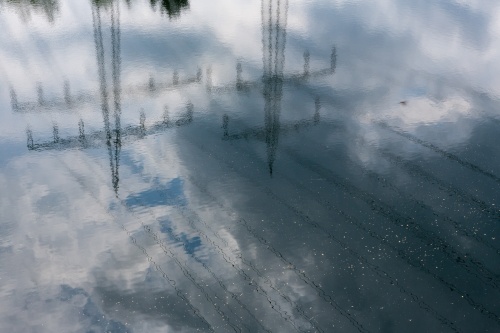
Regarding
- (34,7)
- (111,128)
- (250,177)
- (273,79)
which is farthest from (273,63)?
(34,7)

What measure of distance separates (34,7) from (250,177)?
33.8 meters

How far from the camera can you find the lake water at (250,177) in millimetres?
20016

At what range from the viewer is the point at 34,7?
49125 millimetres

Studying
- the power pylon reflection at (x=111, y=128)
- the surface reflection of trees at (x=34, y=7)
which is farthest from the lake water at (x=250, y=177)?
the surface reflection of trees at (x=34, y=7)

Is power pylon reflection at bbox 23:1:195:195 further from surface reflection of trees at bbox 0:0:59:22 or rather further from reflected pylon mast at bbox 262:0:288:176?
surface reflection of trees at bbox 0:0:59:22

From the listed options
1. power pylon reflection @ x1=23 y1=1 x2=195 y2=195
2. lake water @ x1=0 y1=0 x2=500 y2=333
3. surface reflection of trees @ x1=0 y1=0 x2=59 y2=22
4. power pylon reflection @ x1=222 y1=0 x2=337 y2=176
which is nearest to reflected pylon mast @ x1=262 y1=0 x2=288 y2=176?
power pylon reflection @ x1=222 y1=0 x2=337 y2=176

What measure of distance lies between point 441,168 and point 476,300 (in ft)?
28.4

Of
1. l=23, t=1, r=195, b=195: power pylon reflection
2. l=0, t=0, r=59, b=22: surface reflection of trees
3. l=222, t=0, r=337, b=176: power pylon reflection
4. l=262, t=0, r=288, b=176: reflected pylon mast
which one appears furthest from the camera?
l=0, t=0, r=59, b=22: surface reflection of trees

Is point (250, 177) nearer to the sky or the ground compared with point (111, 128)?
nearer to the ground

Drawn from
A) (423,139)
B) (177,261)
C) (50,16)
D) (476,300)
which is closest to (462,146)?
(423,139)

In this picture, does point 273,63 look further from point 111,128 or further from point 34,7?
point 34,7

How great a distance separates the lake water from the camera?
20.0 meters

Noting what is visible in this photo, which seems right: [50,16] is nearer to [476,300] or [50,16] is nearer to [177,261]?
[177,261]

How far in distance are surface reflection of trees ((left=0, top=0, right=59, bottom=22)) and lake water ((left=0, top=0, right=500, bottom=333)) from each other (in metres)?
3.85
